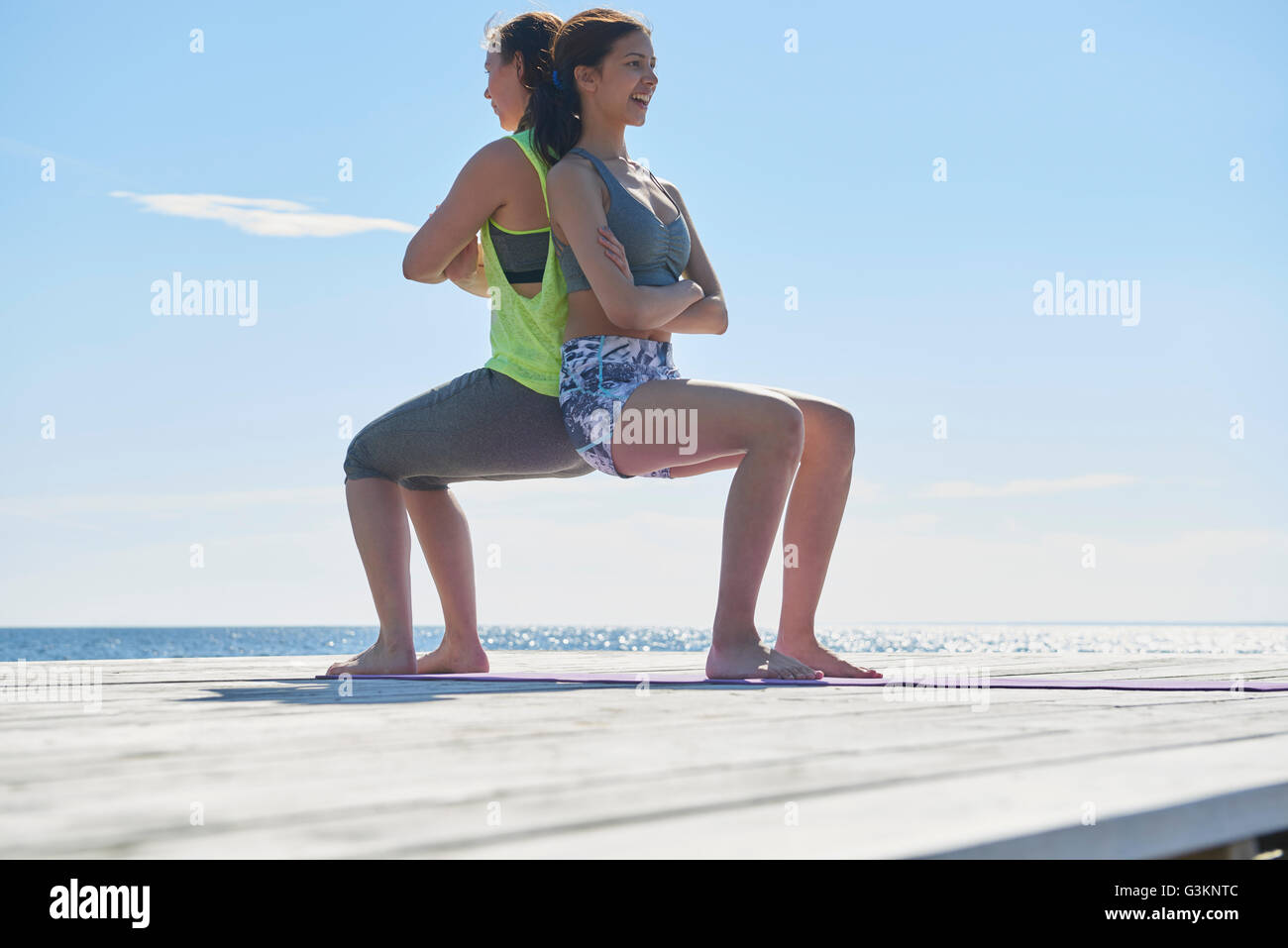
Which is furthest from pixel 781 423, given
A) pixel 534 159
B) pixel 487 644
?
pixel 487 644

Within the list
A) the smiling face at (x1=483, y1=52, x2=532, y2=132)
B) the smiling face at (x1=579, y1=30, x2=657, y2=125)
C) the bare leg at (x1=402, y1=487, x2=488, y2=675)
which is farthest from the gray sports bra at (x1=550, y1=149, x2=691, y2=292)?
the bare leg at (x1=402, y1=487, x2=488, y2=675)

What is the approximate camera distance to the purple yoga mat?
102 inches

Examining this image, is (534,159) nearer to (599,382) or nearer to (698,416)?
(599,382)

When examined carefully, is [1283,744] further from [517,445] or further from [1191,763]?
[517,445]

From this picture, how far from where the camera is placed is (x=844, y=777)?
1221 mm

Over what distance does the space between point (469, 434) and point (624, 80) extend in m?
0.92

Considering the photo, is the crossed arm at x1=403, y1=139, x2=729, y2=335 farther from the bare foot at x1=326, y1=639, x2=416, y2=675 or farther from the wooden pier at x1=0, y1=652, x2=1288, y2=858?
the wooden pier at x1=0, y1=652, x2=1288, y2=858

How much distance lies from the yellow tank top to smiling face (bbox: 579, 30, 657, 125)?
0.66ft

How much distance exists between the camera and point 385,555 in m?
3.17

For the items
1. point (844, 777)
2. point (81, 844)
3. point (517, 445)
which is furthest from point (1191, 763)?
point (517, 445)

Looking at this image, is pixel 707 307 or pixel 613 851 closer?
pixel 613 851
